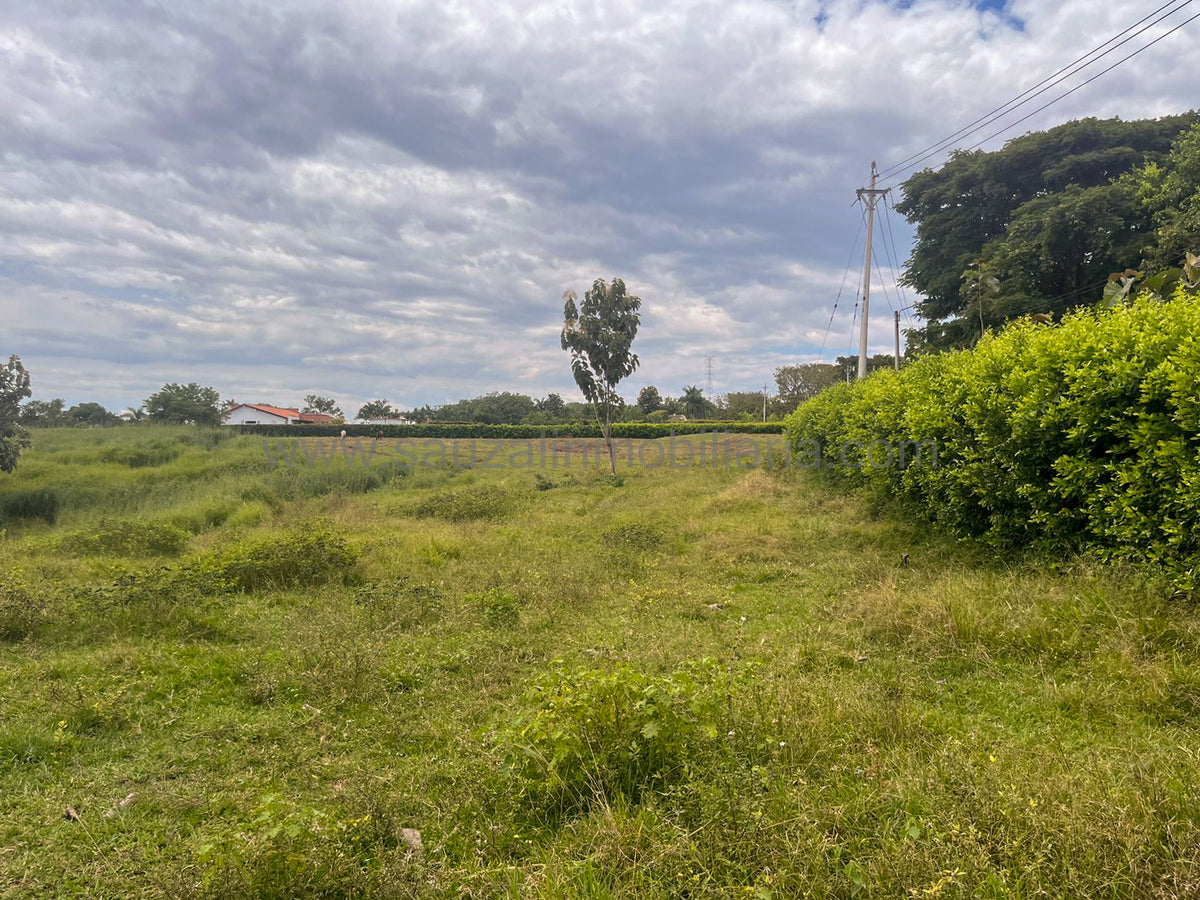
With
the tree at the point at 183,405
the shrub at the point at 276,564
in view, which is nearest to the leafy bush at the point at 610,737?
the shrub at the point at 276,564

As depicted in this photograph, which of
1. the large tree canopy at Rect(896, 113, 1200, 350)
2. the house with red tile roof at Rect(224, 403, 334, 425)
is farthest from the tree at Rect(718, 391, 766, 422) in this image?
the house with red tile roof at Rect(224, 403, 334, 425)

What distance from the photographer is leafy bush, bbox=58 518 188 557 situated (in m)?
8.96

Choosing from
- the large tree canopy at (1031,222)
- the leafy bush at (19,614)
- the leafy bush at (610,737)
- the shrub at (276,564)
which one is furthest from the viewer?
the large tree canopy at (1031,222)

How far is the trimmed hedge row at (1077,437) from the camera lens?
383 cm

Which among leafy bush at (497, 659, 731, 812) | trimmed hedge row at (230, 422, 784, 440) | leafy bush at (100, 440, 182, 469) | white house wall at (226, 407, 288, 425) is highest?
white house wall at (226, 407, 288, 425)

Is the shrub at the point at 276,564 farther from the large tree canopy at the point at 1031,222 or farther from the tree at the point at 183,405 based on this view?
the tree at the point at 183,405

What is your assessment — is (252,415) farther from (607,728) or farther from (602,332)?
(607,728)

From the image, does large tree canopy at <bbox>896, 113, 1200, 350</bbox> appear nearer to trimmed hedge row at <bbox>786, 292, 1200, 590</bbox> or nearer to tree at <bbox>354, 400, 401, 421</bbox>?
trimmed hedge row at <bbox>786, 292, 1200, 590</bbox>

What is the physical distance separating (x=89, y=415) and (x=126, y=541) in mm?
46671

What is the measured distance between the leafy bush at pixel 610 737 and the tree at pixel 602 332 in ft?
55.9

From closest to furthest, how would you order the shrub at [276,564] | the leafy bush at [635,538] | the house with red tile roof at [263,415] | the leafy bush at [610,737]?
the leafy bush at [610,737], the shrub at [276,564], the leafy bush at [635,538], the house with red tile roof at [263,415]

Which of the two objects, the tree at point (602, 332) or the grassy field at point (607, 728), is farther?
the tree at point (602, 332)

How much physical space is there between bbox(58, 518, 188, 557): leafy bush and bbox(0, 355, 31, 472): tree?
7.22m

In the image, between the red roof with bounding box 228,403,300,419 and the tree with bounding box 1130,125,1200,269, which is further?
the red roof with bounding box 228,403,300,419
